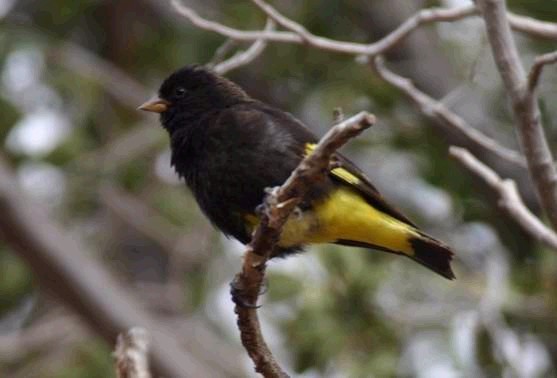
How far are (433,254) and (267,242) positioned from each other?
1170mm

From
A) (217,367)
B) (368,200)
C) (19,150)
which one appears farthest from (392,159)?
(368,200)

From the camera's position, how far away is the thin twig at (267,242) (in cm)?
374

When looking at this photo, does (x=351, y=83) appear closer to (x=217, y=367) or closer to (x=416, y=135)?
(x=416, y=135)

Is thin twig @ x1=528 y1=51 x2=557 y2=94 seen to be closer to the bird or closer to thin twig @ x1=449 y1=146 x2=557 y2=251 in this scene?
thin twig @ x1=449 y1=146 x2=557 y2=251

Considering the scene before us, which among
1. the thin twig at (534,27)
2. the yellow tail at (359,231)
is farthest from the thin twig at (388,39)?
the yellow tail at (359,231)

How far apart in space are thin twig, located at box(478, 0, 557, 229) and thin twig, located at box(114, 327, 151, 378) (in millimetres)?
1387

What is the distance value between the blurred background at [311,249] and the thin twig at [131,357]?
2.52m

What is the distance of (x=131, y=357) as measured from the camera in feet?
14.3

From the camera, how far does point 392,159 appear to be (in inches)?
360

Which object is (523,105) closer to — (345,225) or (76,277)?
(345,225)

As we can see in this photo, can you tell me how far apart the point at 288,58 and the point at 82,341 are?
7.15ft

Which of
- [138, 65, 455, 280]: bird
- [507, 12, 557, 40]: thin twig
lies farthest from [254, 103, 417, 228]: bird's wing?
[507, 12, 557, 40]: thin twig

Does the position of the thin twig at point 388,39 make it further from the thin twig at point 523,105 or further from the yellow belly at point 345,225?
the yellow belly at point 345,225

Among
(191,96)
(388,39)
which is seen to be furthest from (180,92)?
(388,39)
